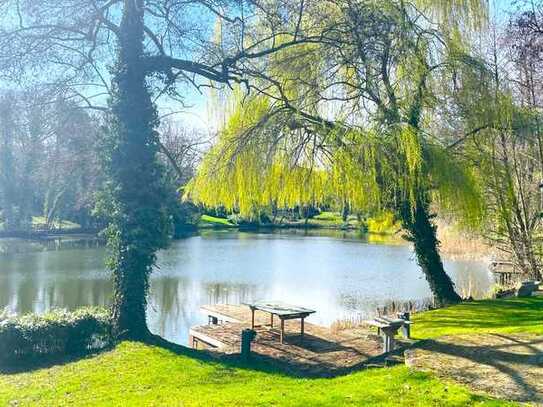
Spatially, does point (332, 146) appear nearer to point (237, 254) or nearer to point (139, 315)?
point (139, 315)

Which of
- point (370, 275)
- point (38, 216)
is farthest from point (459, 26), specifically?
point (38, 216)

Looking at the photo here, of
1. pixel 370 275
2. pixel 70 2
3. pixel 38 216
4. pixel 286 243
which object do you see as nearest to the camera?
pixel 70 2

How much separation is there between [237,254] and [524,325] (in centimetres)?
2119

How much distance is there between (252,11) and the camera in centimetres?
912

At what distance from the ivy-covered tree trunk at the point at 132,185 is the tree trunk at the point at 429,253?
595cm

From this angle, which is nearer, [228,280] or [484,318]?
[484,318]

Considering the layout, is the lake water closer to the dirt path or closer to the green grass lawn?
the green grass lawn

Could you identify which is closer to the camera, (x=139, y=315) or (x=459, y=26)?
(x=139, y=315)

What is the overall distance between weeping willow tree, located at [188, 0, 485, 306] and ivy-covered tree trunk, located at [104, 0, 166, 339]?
168 cm

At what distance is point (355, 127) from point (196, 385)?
5.67 meters

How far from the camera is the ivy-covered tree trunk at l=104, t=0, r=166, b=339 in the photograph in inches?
340

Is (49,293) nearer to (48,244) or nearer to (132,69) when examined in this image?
(132,69)

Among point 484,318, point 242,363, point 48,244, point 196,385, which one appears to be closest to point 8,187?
point 48,244

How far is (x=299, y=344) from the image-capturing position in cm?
852
